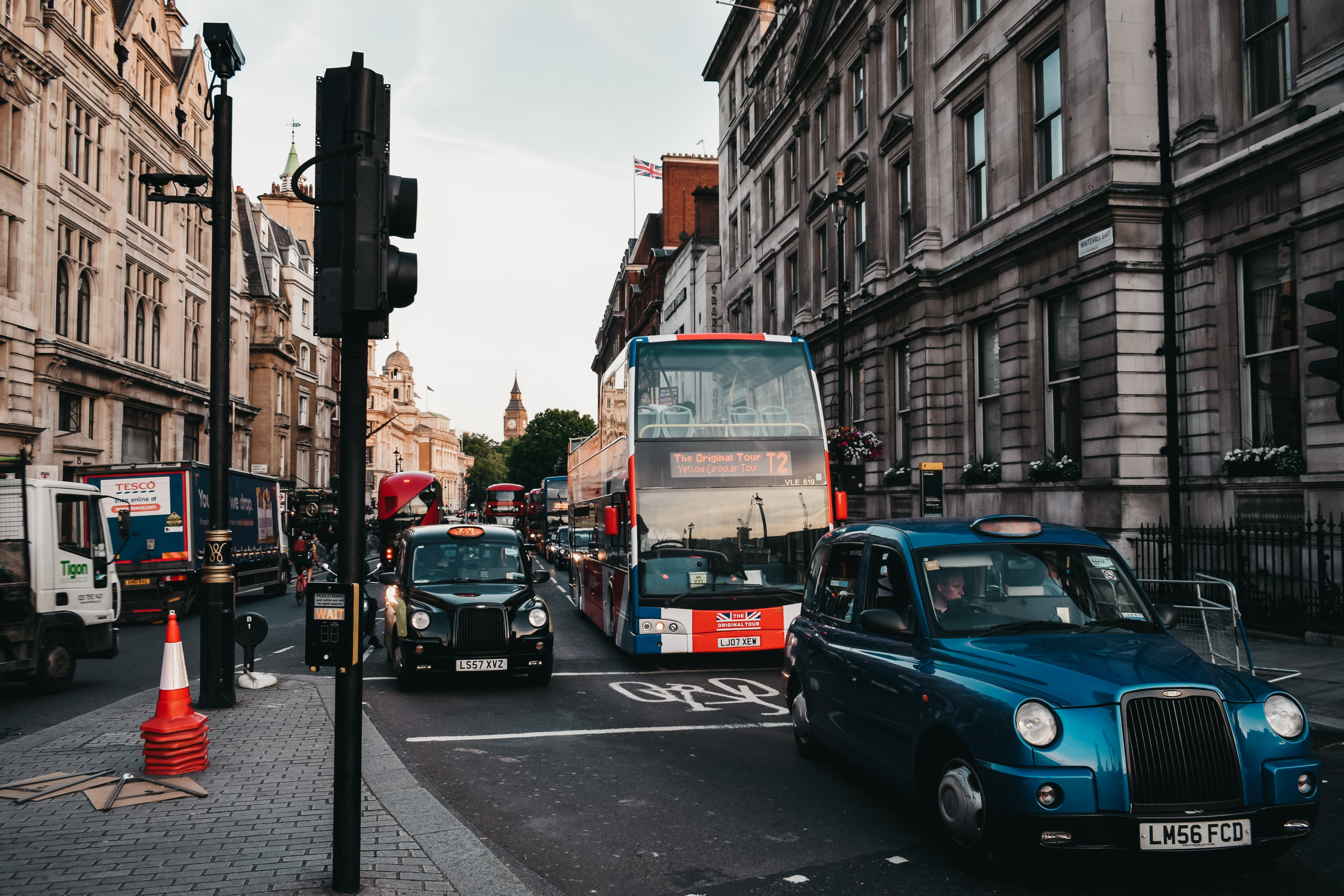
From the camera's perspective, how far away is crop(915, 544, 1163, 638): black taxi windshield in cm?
560

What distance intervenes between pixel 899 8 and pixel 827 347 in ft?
32.0

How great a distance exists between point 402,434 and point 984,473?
124583mm

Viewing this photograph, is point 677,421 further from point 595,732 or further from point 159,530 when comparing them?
point 159,530

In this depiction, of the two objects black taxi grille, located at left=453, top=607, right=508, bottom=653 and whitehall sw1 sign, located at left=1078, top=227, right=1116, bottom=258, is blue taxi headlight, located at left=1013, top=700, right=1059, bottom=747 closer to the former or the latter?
black taxi grille, located at left=453, top=607, right=508, bottom=653

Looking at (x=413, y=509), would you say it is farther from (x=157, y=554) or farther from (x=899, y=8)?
(x=899, y=8)

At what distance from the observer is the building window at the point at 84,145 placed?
3144 cm

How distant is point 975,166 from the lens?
881 inches

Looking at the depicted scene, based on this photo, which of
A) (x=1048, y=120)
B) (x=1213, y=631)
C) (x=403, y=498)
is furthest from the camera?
(x=403, y=498)

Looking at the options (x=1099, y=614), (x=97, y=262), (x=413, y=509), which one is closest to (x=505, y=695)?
(x=1099, y=614)

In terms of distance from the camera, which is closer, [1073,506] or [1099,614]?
[1099,614]

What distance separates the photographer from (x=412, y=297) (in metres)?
4.53

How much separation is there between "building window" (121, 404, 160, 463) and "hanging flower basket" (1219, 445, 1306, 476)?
3261cm

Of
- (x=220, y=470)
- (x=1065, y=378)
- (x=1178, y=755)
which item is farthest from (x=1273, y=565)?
(x=220, y=470)

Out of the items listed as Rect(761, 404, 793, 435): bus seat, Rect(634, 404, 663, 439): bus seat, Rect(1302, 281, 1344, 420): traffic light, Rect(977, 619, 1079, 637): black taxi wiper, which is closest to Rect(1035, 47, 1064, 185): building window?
Rect(761, 404, 793, 435): bus seat
